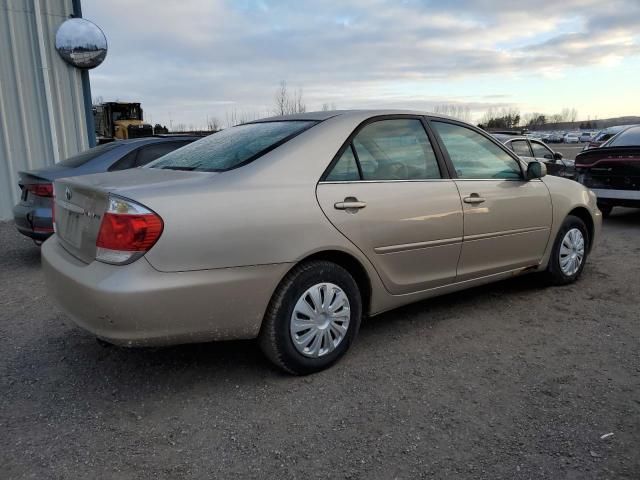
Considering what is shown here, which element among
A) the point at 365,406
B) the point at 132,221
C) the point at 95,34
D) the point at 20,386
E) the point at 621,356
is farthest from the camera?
the point at 95,34

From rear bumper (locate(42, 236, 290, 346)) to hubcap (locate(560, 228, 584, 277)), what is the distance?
3116 mm

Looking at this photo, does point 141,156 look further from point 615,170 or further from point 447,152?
point 615,170

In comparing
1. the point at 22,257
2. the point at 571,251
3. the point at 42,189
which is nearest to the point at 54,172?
the point at 42,189

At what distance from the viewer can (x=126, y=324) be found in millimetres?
2584

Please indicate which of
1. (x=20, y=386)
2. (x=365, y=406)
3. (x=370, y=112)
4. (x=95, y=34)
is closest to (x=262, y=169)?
(x=370, y=112)

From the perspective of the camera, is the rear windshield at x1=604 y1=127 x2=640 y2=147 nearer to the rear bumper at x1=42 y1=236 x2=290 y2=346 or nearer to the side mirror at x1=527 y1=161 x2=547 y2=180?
the side mirror at x1=527 y1=161 x2=547 y2=180

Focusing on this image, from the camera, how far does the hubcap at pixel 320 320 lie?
3043 millimetres

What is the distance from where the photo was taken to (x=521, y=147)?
986 cm

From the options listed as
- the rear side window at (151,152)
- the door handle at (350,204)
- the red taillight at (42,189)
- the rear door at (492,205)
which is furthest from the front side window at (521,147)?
the red taillight at (42,189)

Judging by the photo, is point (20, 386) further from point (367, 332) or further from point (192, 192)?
point (367, 332)

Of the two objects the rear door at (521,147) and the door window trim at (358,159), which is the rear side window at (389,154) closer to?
the door window trim at (358,159)

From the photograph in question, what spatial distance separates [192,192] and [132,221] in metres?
0.33

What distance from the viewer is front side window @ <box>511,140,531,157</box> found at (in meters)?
9.68

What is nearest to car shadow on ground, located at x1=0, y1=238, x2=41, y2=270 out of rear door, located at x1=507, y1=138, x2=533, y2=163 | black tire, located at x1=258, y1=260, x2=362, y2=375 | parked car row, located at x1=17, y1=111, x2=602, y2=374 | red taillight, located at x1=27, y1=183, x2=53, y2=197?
red taillight, located at x1=27, y1=183, x2=53, y2=197
